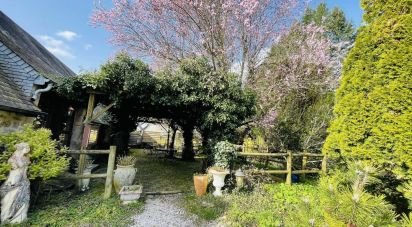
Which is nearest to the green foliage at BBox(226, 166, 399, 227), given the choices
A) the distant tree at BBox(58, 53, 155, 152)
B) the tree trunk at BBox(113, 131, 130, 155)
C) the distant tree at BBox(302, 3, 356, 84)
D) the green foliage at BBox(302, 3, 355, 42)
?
the distant tree at BBox(58, 53, 155, 152)

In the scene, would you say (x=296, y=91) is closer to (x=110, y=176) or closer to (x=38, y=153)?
(x=110, y=176)

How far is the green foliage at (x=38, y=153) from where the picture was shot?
431 cm

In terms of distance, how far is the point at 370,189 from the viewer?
382 centimetres

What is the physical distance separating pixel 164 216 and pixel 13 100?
15.5 ft

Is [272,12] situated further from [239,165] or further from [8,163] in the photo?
[8,163]

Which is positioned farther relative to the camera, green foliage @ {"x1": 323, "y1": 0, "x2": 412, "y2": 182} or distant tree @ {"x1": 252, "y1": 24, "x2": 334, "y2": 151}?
distant tree @ {"x1": 252, "y1": 24, "x2": 334, "y2": 151}

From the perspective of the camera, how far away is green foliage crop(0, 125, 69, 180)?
170 inches

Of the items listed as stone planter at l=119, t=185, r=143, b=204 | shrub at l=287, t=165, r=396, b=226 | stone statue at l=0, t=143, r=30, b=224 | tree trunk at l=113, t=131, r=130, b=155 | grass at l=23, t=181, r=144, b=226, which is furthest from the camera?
tree trunk at l=113, t=131, r=130, b=155

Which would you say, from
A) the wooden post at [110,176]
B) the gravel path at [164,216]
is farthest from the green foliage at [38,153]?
the gravel path at [164,216]

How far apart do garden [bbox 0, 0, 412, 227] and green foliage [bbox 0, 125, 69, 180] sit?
2cm

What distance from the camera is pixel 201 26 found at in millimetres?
9477

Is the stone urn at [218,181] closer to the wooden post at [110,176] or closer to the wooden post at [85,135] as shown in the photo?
the wooden post at [110,176]

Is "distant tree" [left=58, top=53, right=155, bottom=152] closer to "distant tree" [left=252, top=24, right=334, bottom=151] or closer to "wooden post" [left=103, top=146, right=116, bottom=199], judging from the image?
"wooden post" [left=103, top=146, right=116, bottom=199]

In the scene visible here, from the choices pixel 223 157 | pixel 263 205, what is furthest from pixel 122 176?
pixel 263 205
